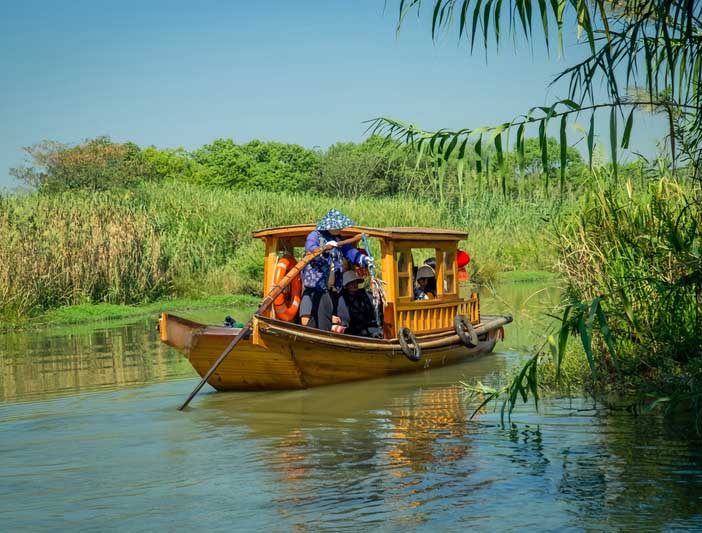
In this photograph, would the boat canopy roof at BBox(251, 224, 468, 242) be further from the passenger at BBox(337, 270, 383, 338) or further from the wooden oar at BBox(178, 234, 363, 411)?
the wooden oar at BBox(178, 234, 363, 411)

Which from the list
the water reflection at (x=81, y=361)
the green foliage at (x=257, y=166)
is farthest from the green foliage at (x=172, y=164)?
the water reflection at (x=81, y=361)

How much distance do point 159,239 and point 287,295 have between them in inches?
500

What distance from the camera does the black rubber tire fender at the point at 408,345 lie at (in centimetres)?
1105

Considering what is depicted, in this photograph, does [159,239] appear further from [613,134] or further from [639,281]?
[613,134]

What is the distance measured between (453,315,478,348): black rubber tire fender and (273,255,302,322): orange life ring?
7.72 ft

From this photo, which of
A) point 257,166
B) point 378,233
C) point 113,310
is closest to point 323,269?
point 378,233

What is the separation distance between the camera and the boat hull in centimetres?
976

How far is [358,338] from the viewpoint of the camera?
10.6 meters

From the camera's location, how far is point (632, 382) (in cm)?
843

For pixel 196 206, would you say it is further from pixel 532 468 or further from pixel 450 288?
pixel 532 468

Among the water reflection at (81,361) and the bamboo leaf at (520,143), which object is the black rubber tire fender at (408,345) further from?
the bamboo leaf at (520,143)

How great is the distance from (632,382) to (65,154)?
137ft

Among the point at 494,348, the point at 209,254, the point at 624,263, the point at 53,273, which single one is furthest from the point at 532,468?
the point at 209,254

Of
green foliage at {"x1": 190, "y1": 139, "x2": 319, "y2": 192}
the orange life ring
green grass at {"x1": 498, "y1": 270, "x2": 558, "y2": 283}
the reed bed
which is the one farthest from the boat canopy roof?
green foliage at {"x1": 190, "y1": 139, "x2": 319, "y2": 192}
